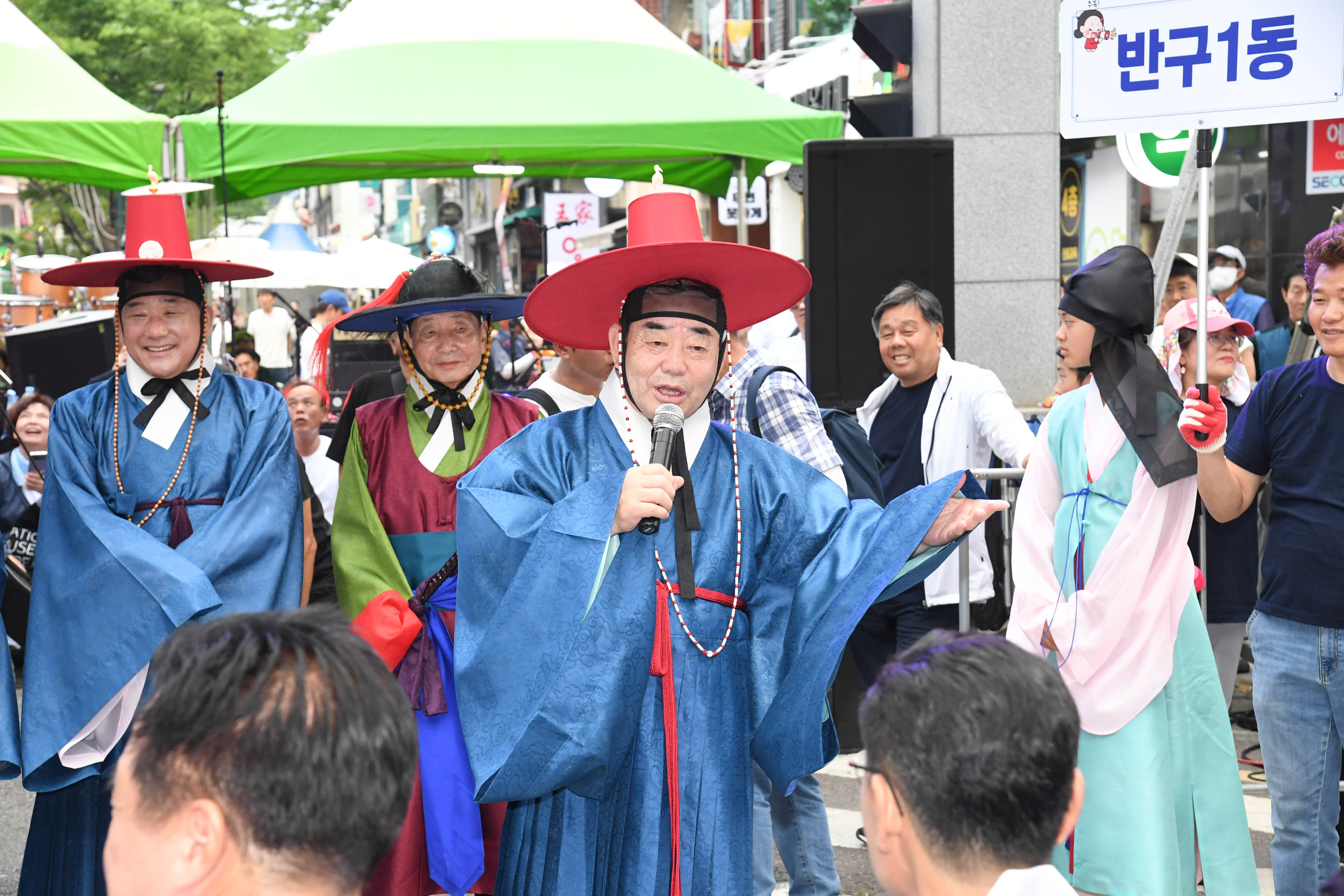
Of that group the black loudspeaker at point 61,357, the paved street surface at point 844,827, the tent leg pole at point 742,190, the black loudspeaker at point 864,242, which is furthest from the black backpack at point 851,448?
the black loudspeaker at point 61,357

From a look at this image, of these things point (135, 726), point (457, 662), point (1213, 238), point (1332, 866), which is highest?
point (1213, 238)

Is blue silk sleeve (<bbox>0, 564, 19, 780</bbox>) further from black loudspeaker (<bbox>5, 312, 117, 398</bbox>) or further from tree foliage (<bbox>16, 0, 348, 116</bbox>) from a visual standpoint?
tree foliage (<bbox>16, 0, 348, 116</bbox>)

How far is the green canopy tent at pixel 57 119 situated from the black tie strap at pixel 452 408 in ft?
12.6

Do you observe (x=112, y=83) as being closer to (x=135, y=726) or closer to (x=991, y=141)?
(x=991, y=141)

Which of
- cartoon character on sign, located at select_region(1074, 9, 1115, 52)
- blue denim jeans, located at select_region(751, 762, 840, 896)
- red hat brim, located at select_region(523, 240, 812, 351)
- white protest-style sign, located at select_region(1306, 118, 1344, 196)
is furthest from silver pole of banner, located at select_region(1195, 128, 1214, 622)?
white protest-style sign, located at select_region(1306, 118, 1344, 196)

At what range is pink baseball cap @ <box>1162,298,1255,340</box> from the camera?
15.7ft

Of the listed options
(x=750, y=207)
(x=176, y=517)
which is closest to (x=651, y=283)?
(x=176, y=517)

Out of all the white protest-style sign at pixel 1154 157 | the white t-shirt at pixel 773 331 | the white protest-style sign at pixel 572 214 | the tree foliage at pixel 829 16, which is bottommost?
the white t-shirt at pixel 773 331

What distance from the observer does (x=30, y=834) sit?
3748 millimetres

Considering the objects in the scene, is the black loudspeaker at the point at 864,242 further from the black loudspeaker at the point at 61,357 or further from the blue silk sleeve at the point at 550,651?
the black loudspeaker at the point at 61,357

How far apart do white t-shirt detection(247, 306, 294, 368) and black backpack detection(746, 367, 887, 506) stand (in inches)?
563

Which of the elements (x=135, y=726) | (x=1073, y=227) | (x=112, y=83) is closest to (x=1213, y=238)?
(x=1073, y=227)

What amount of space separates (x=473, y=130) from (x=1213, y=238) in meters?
7.20

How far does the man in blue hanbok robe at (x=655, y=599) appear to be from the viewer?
2.78m
